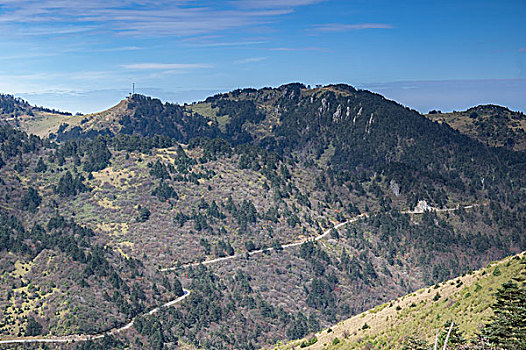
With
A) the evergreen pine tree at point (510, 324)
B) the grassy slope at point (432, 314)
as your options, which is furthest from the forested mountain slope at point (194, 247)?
the evergreen pine tree at point (510, 324)

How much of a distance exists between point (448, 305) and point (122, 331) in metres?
77.8

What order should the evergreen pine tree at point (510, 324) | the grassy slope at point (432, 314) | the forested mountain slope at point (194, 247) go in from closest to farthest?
the evergreen pine tree at point (510, 324)
the grassy slope at point (432, 314)
the forested mountain slope at point (194, 247)

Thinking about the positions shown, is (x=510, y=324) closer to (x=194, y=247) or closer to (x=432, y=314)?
(x=432, y=314)

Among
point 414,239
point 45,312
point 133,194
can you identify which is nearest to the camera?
→ point 45,312

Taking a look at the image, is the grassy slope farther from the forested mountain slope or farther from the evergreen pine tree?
the forested mountain slope

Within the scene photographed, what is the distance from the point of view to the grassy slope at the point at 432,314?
4728 cm

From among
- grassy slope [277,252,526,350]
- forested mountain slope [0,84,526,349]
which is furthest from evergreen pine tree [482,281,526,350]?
forested mountain slope [0,84,526,349]

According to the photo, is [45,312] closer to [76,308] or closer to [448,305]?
[76,308]

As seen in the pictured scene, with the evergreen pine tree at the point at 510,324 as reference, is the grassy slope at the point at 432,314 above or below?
below

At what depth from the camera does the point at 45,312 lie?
108 m

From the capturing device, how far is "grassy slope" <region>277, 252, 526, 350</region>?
155 feet

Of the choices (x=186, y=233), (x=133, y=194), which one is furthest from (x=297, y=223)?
(x=133, y=194)

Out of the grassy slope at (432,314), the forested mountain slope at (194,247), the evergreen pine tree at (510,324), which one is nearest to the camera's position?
the evergreen pine tree at (510,324)

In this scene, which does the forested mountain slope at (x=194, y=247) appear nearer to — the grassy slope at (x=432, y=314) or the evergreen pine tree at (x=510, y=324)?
the grassy slope at (x=432, y=314)
